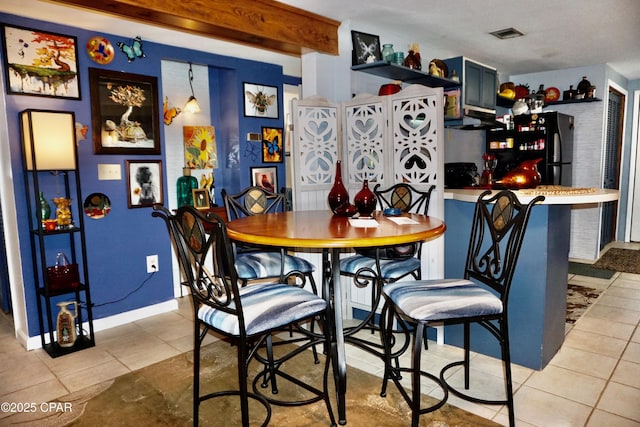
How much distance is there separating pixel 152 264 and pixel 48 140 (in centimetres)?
130

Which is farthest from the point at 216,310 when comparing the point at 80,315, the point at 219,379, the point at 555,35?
the point at 555,35

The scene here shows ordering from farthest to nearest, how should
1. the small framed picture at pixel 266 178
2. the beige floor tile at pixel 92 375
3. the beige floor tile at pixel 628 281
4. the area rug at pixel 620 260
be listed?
1. the area rug at pixel 620 260
2. the small framed picture at pixel 266 178
3. the beige floor tile at pixel 628 281
4. the beige floor tile at pixel 92 375

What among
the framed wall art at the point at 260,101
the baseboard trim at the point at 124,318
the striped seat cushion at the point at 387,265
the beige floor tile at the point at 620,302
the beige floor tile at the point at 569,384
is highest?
the framed wall art at the point at 260,101

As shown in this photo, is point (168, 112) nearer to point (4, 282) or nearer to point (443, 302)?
point (4, 282)

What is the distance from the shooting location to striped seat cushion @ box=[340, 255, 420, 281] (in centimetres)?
250

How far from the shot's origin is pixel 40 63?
2.95 metres

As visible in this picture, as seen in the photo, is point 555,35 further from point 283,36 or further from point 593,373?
point 593,373

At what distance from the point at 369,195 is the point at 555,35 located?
3.08m

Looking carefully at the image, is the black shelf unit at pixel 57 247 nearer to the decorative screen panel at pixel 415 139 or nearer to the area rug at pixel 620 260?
the decorative screen panel at pixel 415 139

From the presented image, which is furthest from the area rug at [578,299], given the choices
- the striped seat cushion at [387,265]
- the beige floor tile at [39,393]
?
the beige floor tile at [39,393]

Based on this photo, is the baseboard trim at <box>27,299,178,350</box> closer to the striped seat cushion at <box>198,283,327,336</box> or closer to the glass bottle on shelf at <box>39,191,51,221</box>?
the glass bottle on shelf at <box>39,191,51,221</box>

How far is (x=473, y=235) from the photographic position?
2152mm

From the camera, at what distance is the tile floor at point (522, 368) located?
212cm

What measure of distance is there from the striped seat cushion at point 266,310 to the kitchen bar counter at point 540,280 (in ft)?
4.36
